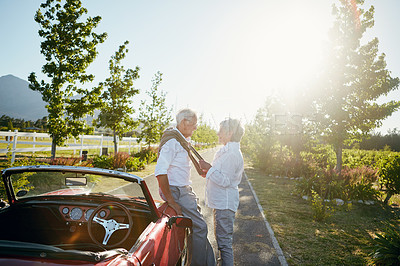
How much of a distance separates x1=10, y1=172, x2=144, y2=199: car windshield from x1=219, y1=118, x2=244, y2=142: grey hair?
135cm

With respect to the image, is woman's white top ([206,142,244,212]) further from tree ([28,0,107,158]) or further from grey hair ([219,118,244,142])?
tree ([28,0,107,158])

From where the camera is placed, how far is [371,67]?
13070 millimetres

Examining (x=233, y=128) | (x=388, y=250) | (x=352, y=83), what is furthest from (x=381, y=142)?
(x=233, y=128)

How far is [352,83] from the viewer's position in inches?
512

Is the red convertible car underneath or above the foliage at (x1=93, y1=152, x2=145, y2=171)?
above

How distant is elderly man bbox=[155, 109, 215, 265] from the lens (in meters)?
2.91

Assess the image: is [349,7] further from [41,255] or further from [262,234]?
[41,255]

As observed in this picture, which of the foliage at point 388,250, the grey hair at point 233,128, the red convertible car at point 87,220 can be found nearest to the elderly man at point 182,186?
the red convertible car at point 87,220

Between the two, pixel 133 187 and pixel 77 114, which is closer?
pixel 133 187

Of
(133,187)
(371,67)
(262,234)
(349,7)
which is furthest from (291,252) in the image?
(349,7)

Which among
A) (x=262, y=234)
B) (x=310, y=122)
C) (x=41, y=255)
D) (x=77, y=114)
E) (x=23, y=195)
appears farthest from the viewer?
(x=310, y=122)

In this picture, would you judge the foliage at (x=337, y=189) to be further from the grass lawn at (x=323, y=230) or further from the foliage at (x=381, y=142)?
the foliage at (x=381, y=142)

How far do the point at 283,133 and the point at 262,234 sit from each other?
54.2ft

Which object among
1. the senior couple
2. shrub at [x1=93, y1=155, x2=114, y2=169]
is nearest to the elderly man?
the senior couple
